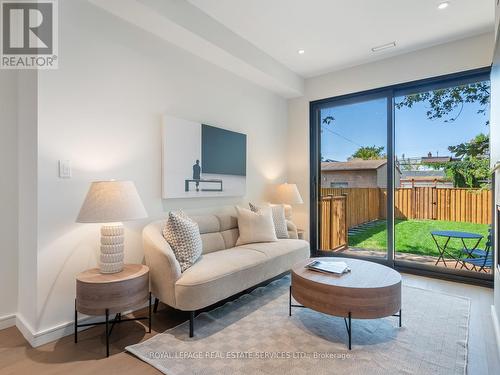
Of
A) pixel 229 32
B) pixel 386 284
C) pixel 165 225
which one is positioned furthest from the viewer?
pixel 229 32

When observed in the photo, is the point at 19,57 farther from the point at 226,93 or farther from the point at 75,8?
the point at 226,93

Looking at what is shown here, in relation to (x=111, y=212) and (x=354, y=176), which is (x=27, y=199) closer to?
(x=111, y=212)

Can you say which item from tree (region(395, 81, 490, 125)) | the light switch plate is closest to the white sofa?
the light switch plate

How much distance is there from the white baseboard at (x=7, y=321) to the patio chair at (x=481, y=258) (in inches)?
186

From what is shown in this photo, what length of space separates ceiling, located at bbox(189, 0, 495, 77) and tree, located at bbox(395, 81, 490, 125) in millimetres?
590

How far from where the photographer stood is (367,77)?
4.04 m

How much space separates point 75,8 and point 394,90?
377 cm

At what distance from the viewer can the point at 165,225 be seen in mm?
2582

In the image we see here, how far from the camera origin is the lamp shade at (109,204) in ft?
6.57

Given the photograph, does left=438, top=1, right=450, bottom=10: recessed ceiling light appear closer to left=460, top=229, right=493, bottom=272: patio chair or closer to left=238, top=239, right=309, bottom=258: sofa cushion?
left=460, top=229, right=493, bottom=272: patio chair

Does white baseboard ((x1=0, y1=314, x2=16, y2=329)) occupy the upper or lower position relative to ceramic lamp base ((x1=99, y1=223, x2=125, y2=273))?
lower

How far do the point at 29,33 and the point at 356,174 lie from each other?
13.4 ft

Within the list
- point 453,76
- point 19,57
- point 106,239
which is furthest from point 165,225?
point 453,76

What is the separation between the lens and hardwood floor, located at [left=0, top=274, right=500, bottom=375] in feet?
5.90
